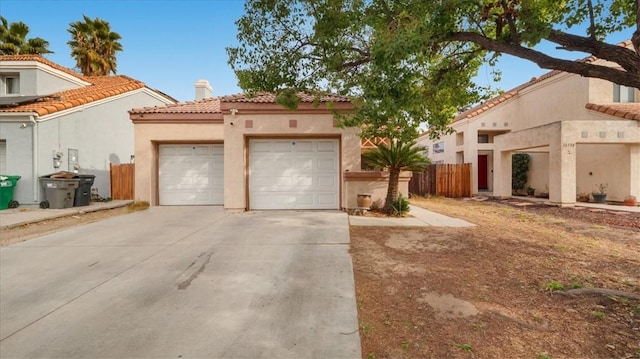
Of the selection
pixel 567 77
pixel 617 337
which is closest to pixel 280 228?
pixel 617 337

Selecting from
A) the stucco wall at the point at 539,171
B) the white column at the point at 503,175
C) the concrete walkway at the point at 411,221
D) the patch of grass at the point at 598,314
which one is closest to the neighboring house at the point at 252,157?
the concrete walkway at the point at 411,221

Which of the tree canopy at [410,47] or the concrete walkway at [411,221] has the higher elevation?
the tree canopy at [410,47]

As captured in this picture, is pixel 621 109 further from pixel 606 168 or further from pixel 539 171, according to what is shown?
pixel 539 171

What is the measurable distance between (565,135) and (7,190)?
21.7 metres

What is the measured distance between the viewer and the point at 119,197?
14750mm

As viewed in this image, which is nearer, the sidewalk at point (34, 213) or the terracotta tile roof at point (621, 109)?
the sidewalk at point (34, 213)

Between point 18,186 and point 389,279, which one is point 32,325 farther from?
point 18,186

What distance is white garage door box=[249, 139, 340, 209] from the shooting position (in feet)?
36.6

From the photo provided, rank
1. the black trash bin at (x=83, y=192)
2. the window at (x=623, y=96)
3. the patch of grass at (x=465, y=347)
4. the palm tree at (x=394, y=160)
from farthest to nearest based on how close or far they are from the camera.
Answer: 1. the window at (x=623, y=96)
2. the black trash bin at (x=83, y=192)
3. the palm tree at (x=394, y=160)
4. the patch of grass at (x=465, y=347)

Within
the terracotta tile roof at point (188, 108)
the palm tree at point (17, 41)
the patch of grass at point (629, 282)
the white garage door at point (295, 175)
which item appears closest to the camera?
the patch of grass at point (629, 282)

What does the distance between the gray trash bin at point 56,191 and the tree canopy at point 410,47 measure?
906cm

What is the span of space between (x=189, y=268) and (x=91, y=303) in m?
1.41

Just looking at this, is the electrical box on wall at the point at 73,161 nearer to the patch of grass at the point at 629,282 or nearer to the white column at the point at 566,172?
the patch of grass at the point at 629,282

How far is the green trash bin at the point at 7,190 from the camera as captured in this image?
11398 millimetres
